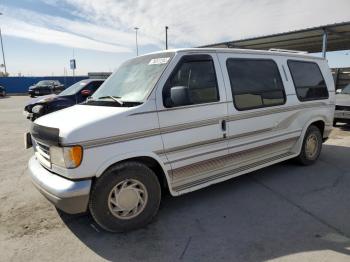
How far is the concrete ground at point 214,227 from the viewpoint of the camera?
10.1 ft

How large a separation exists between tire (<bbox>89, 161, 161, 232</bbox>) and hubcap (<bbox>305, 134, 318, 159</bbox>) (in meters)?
3.55

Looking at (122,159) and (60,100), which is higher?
(60,100)

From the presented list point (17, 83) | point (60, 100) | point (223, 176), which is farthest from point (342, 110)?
point (17, 83)

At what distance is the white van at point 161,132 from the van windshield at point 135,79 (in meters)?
0.02

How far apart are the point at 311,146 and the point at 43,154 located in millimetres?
4864

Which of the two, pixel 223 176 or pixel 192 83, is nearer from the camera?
pixel 192 83

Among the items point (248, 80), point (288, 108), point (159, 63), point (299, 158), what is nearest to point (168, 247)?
point (159, 63)

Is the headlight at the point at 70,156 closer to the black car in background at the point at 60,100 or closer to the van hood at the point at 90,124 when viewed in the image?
the van hood at the point at 90,124

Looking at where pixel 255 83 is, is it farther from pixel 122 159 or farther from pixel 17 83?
pixel 17 83

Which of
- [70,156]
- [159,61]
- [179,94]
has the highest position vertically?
[159,61]

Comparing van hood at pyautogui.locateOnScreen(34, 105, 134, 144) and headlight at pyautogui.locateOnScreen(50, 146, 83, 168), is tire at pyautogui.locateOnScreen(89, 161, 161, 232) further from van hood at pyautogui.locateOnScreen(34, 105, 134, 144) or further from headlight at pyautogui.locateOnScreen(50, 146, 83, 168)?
van hood at pyautogui.locateOnScreen(34, 105, 134, 144)

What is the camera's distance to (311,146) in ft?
19.3

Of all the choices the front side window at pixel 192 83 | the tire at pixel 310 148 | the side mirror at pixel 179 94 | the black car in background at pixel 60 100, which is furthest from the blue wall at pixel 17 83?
the side mirror at pixel 179 94

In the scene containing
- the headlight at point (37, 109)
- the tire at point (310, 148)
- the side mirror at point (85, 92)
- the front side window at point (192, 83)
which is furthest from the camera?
the side mirror at point (85, 92)
